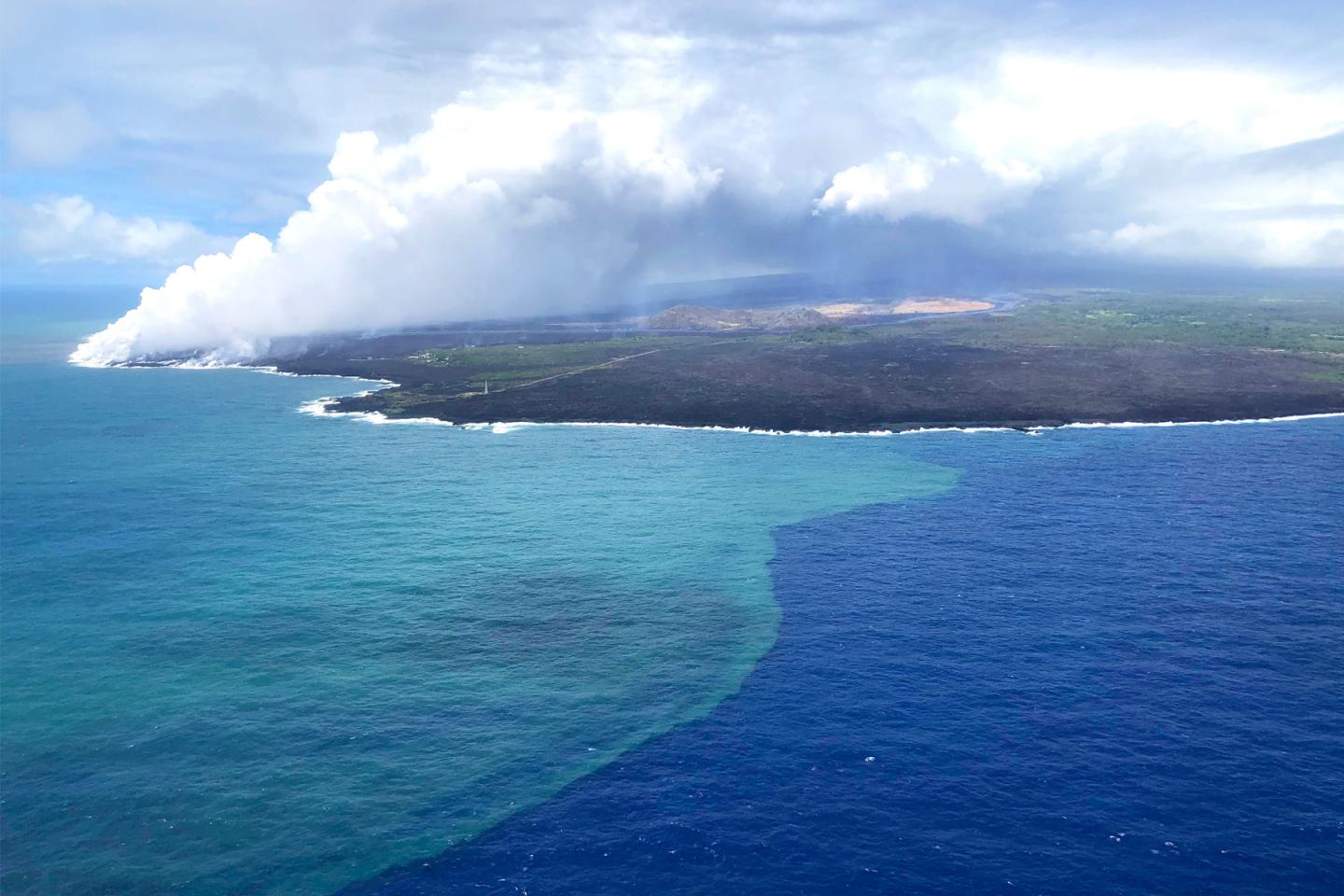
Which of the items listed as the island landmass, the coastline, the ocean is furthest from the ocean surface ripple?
the island landmass

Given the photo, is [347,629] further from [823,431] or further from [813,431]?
[823,431]

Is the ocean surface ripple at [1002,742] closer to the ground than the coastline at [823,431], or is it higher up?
closer to the ground

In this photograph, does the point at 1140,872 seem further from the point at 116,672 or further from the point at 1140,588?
the point at 116,672

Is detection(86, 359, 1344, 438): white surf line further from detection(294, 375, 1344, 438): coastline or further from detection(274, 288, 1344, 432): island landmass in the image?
detection(274, 288, 1344, 432): island landmass

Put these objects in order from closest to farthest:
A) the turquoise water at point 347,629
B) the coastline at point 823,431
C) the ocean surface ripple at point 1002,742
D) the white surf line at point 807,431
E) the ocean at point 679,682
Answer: the ocean surface ripple at point 1002,742
the ocean at point 679,682
the turquoise water at point 347,629
the white surf line at point 807,431
the coastline at point 823,431

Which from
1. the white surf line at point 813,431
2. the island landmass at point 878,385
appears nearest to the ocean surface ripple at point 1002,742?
the white surf line at point 813,431

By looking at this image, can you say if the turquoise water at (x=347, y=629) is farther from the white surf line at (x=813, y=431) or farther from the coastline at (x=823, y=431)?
the white surf line at (x=813, y=431)
